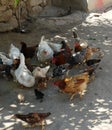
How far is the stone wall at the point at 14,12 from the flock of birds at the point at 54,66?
1843mm

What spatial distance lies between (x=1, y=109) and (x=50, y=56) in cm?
149

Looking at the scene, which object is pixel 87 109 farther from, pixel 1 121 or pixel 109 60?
pixel 109 60

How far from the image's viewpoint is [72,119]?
4773 mm

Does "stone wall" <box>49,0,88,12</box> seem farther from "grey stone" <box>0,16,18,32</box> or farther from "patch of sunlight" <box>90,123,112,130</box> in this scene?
"patch of sunlight" <box>90,123,112,130</box>

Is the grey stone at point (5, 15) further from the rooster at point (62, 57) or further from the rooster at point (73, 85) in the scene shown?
the rooster at point (73, 85)

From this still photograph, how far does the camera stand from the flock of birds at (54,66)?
5203mm

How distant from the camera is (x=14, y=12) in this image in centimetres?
823

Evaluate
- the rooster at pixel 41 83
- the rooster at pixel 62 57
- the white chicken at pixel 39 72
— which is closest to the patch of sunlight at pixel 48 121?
the rooster at pixel 41 83

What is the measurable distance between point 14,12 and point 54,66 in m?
2.56

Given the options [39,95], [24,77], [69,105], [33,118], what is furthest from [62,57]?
[33,118]

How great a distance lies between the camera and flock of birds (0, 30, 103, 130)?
520cm

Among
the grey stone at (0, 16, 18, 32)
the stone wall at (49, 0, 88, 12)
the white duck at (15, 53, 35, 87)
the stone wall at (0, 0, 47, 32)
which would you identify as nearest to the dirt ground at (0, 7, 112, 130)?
the white duck at (15, 53, 35, 87)

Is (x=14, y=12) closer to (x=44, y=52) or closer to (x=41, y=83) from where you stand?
(x=44, y=52)

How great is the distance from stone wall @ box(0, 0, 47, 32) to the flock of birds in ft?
6.05
